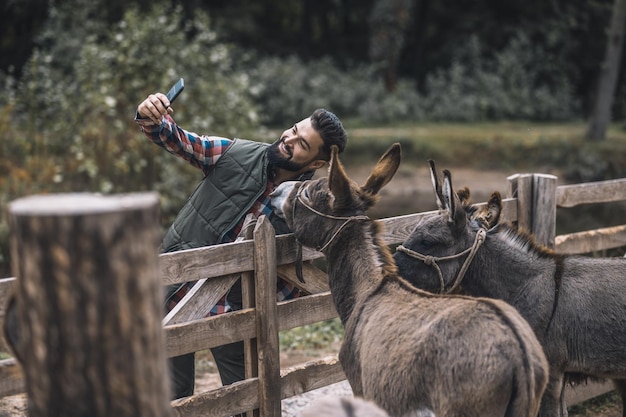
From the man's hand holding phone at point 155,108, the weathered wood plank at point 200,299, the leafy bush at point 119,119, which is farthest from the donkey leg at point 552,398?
the leafy bush at point 119,119

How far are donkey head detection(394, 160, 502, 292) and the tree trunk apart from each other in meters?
16.9

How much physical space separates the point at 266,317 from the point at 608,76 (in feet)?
61.4

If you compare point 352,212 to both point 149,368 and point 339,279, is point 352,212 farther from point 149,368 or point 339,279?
point 149,368

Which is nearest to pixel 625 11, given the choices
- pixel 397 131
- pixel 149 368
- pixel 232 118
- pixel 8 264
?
pixel 397 131

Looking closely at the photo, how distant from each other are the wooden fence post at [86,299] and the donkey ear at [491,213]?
289cm

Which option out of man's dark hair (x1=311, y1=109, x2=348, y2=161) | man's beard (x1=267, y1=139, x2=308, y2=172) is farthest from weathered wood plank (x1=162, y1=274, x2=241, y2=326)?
man's dark hair (x1=311, y1=109, x2=348, y2=161)

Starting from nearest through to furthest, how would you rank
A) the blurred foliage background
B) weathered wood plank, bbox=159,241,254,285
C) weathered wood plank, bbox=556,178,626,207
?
weathered wood plank, bbox=159,241,254,285
weathered wood plank, bbox=556,178,626,207
the blurred foliage background

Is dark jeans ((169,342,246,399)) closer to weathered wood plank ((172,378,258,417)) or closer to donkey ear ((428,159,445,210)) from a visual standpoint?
weathered wood plank ((172,378,258,417))

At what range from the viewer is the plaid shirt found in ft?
13.3

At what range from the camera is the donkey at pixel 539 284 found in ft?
13.5

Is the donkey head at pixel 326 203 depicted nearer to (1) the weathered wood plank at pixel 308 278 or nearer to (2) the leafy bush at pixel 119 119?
(1) the weathered wood plank at pixel 308 278

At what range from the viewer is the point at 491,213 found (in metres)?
4.43

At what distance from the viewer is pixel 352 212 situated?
393 centimetres

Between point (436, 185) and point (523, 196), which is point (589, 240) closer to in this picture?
point (523, 196)
